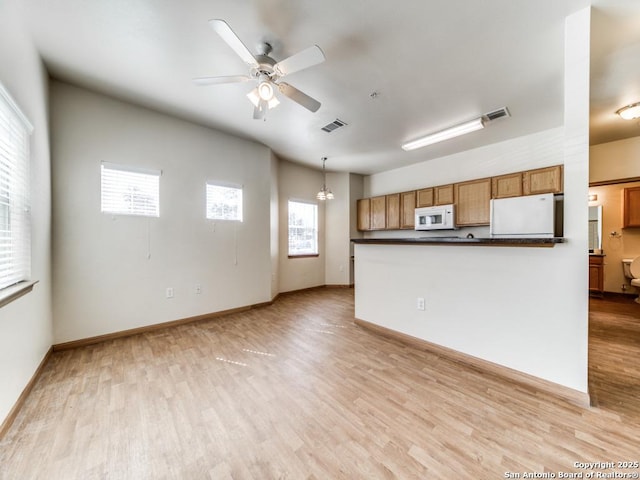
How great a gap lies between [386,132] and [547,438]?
377 cm

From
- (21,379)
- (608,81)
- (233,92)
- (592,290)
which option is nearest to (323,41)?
(233,92)

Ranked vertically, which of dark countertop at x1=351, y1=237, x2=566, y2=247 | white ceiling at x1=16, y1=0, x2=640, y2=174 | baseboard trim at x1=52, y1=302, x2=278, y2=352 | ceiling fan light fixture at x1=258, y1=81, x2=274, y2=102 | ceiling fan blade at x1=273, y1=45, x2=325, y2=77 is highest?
white ceiling at x1=16, y1=0, x2=640, y2=174

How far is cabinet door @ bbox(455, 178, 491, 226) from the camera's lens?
13.6 feet

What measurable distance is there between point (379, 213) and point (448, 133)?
246cm

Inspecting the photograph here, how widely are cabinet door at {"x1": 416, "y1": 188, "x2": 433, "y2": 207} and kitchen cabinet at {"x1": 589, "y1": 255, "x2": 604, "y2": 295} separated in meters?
3.55

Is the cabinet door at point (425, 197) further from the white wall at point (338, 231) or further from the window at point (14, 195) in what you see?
the window at point (14, 195)

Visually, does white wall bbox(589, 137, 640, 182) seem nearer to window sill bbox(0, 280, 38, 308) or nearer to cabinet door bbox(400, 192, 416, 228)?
cabinet door bbox(400, 192, 416, 228)

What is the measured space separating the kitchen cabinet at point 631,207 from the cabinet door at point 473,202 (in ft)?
10.2

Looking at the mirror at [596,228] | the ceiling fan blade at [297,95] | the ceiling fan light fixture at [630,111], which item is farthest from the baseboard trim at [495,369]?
the mirror at [596,228]

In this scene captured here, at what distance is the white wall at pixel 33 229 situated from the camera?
1.57 metres

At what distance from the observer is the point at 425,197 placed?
4.96 m

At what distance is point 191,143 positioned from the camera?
11.5ft

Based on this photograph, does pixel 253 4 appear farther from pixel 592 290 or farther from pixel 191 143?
pixel 592 290

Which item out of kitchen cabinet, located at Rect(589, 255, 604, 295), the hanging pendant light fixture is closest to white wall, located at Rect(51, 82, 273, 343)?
the hanging pendant light fixture
